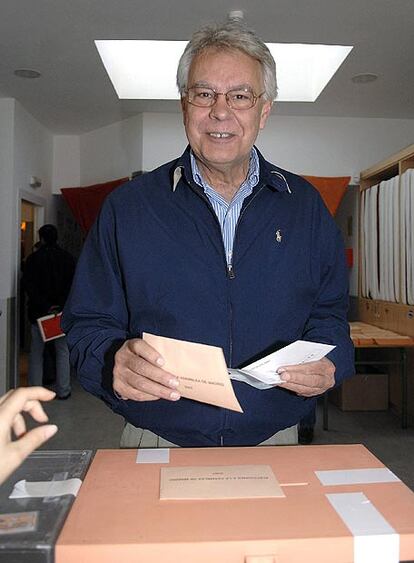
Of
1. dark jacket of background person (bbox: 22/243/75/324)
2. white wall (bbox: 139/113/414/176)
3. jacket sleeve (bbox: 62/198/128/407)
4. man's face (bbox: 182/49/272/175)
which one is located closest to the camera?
jacket sleeve (bbox: 62/198/128/407)

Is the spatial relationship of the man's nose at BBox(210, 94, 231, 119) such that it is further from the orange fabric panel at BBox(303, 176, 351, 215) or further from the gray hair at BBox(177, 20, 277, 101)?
the orange fabric panel at BBox(303, 176, 351, 215)

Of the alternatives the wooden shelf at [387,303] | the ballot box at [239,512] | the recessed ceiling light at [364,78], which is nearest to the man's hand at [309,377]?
the ballot box at [239,512]

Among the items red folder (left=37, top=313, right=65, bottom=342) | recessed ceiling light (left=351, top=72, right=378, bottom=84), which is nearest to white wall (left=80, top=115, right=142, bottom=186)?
red folder (left=37, top=313, right=65, bottom=342)

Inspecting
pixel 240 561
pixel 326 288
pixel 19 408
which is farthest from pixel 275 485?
pixel 326 288

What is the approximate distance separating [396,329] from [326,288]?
12.0 feet

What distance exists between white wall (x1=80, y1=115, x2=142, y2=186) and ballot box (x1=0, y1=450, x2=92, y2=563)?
4.94m

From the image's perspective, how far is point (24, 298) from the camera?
22.4 feet

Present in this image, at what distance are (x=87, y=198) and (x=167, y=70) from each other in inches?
66.4

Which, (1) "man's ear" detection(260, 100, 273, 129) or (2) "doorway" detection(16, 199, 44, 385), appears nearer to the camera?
(1) "man's ear" detection(260, 100, 273, 129)

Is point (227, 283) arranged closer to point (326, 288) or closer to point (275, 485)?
point (326, 288)

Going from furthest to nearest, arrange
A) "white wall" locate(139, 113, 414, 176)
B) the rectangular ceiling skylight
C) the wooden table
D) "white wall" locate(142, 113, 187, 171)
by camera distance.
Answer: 1. "white wall" locate(139, 113, 414, 176)
2. "white wall" locate(142, 113, 187, 171)
3. the rectangular ceiling skylight
4. the wooden table

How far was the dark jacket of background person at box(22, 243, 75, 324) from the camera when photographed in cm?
532

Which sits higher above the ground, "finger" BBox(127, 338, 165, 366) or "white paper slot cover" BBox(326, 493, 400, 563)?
"finger" BBox(127, 338, 165, 366)

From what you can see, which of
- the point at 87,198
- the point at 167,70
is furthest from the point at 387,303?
the point at 87,198
